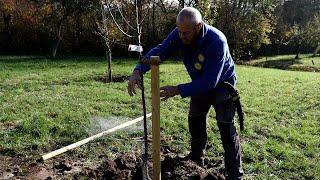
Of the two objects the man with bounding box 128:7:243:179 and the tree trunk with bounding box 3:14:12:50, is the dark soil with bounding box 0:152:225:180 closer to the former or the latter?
the man with bounding box 128:7:243:179

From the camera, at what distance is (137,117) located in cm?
729

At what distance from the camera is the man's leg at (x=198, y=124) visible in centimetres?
440

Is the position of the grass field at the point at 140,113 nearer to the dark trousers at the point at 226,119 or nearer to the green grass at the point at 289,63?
the dark trousers at the point at 226,119

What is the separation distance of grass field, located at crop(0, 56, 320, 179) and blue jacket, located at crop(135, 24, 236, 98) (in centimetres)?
159

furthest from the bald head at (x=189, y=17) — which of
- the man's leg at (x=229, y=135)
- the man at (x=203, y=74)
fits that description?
the man's leg at (x=229, y=135)

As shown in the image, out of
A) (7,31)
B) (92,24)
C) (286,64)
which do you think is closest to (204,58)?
(92,24)

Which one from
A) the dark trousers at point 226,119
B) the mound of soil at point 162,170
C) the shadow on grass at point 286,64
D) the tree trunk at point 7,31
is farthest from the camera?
the shadow on grass at point 286,64

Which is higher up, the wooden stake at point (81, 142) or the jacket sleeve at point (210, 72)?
the jacket sleeve at point (210, 72)

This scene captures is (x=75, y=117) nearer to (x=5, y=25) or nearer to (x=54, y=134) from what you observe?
(x=54, y=134)

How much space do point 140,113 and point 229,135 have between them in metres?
3.64

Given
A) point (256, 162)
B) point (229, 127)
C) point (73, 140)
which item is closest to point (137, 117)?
point (73, 140)

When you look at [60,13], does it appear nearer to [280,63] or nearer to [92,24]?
[92,24]

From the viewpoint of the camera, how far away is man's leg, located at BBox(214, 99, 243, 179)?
4.05m

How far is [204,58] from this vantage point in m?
3.69
